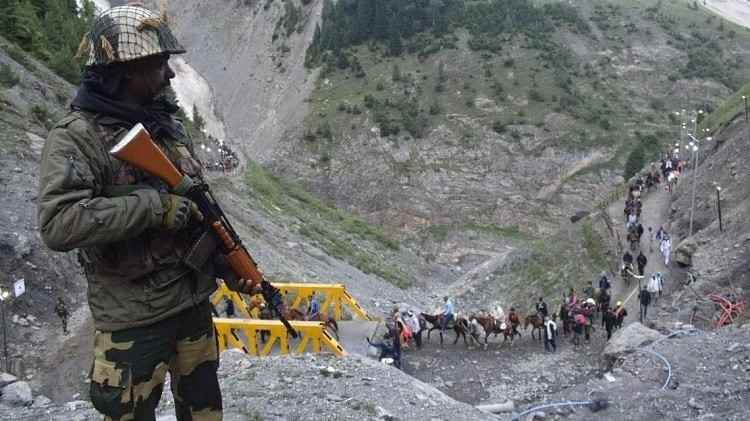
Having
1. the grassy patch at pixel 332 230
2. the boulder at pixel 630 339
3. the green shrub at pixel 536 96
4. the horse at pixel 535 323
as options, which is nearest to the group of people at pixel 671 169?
the grassy patch at pixel 332 230

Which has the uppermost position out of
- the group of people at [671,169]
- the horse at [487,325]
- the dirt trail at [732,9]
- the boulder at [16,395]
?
the dirt trail at [732,9]

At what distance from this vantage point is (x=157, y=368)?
162 inches

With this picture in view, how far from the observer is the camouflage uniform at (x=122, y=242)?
11.4 ft

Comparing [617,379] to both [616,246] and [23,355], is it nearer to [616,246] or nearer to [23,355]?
[23,355]

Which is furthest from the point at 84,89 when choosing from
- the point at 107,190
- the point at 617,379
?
the point at 617,379

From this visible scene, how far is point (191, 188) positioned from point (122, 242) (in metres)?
0.53

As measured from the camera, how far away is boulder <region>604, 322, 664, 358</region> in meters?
16.4

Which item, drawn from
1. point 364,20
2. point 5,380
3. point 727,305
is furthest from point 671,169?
point 364,20

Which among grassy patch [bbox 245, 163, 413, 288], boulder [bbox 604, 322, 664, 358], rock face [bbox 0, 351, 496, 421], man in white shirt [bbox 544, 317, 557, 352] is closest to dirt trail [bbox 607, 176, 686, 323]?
man in white shirt [bbox 544, 317, 557, 352]

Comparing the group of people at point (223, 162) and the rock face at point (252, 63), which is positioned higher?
the rock face at point (252, 63)

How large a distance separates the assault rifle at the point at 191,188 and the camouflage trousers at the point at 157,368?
393 mm

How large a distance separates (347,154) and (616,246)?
3564 cm

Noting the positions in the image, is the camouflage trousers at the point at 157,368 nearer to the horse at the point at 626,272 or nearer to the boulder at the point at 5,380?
the boulder at the point at 5,380

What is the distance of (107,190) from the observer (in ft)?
12.4
